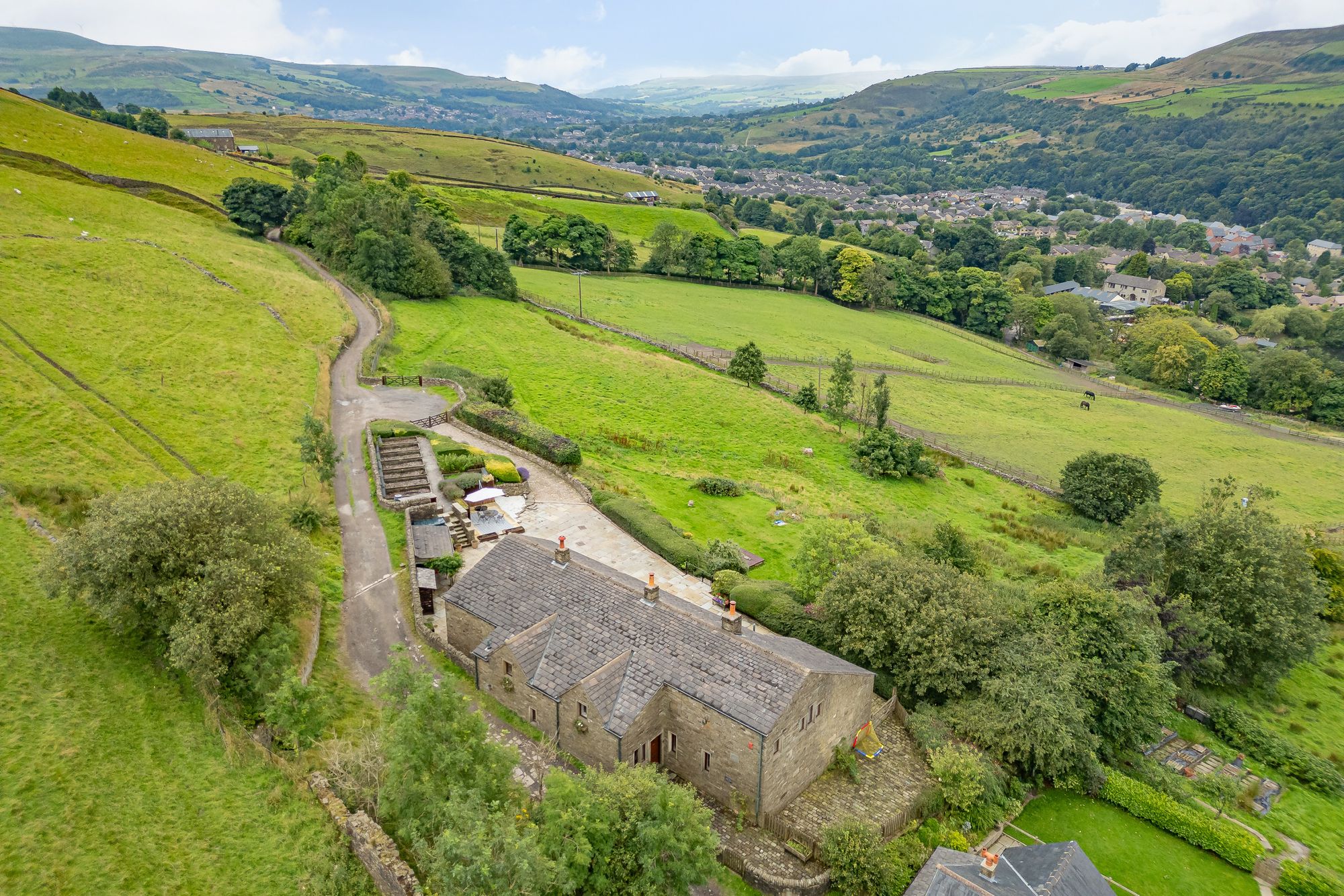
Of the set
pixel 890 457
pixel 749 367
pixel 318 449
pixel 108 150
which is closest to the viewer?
pixel 318 449

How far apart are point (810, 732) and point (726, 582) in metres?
11.2

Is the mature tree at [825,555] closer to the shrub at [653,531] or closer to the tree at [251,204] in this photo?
the shrub at [653,531]

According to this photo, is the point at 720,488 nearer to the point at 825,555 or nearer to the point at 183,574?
the point at 825,555

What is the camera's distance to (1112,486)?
55969mm

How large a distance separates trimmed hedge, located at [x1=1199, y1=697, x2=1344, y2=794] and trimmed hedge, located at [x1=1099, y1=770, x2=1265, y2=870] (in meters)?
7.29

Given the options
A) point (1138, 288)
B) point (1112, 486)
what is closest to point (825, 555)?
point (1112, 486)

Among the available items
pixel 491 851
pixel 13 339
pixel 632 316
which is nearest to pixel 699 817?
pixel 491 851

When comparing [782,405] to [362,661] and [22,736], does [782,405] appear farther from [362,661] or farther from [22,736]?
[22,736]

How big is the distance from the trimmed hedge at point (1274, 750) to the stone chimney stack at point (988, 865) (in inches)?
862

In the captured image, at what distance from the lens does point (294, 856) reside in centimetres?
1891

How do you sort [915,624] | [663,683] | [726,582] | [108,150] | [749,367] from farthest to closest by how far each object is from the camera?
[108,150], [749,367], [726,582], [915,624], [663,683]

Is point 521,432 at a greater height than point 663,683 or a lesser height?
lesser

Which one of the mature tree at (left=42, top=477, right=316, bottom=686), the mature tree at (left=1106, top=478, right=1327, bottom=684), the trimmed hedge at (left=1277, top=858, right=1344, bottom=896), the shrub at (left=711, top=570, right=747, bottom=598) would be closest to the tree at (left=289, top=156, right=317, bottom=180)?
the mature tree at (left=42, top=477, right=316, bottom=686)

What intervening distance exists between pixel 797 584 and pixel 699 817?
651 inches
